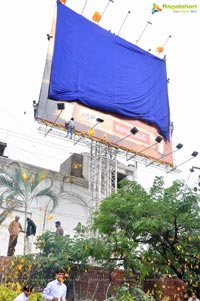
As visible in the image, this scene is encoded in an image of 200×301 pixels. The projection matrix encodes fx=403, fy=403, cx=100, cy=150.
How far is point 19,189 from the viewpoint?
14.7 metres

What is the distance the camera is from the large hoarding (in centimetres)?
1552

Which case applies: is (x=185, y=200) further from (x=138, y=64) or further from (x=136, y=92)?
(x=138, y=64)

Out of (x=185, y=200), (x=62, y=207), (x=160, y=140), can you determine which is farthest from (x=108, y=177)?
(x=185, y=200)

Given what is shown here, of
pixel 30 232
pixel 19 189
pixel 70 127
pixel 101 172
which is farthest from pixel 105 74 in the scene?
pixel 30 232

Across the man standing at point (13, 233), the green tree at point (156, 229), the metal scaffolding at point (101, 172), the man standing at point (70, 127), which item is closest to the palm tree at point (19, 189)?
the man standing at point (13, 233)

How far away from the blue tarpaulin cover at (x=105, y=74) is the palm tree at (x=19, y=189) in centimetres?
316

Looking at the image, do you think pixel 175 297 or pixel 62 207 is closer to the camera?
pixel 175 297

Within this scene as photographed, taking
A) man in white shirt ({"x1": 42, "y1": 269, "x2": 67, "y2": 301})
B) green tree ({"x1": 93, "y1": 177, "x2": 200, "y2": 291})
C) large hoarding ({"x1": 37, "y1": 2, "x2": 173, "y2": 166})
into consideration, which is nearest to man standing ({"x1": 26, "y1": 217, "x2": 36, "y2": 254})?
large hoarding ({"x1": 37, "y1": 2, "x2": 173, "y2": 166})

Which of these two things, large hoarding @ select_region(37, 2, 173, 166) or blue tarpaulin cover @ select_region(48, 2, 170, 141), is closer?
large hoarding @ select_region(37, 2, 173, 166)

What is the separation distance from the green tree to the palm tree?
14.2 ft

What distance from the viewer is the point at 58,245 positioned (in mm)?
10750

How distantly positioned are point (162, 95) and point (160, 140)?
3296 millimetres

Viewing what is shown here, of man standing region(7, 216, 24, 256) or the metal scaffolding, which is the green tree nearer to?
man standing region(7, 216, 24, 256)

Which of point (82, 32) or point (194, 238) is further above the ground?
point (82, 32)
